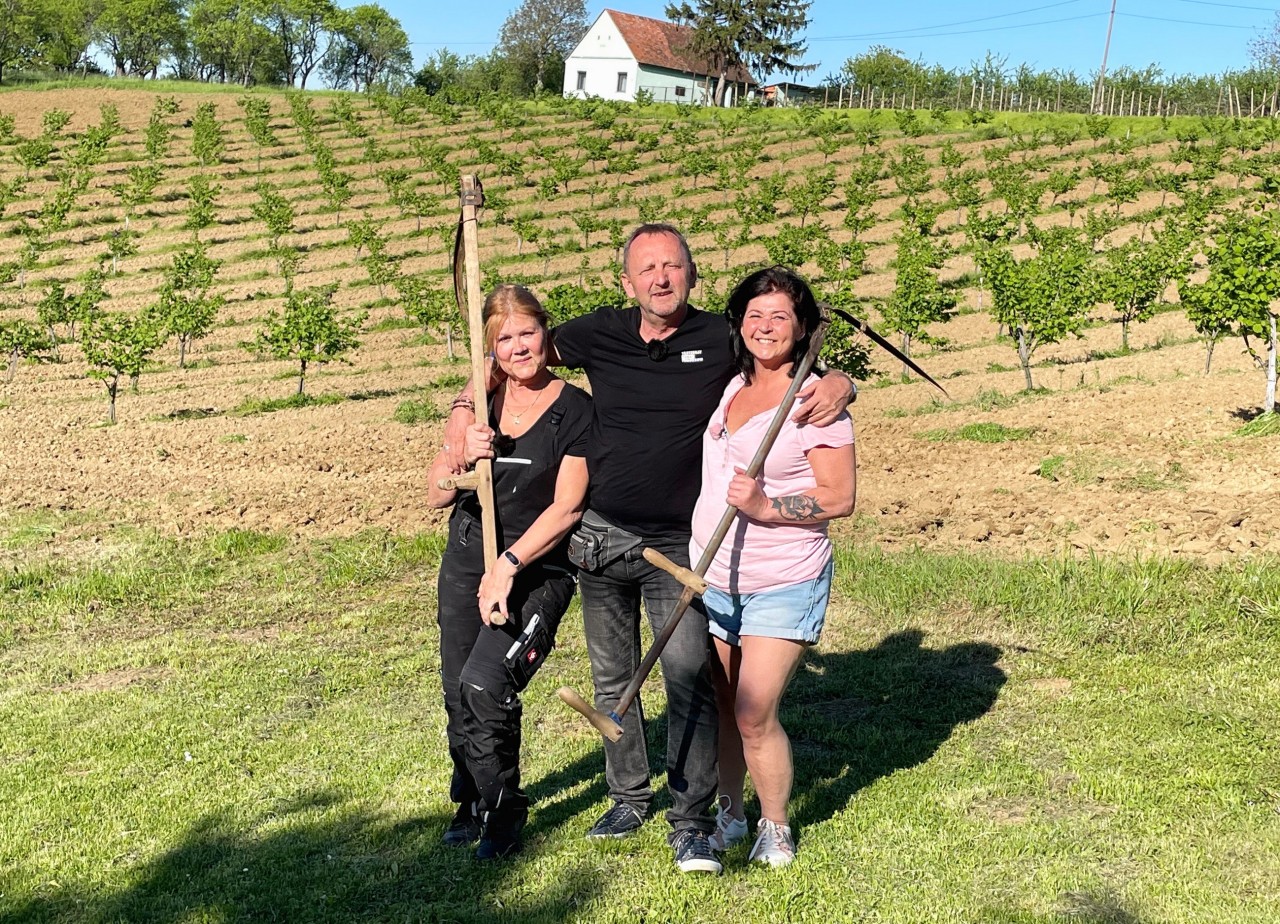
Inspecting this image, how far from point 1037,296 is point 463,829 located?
52.5ft

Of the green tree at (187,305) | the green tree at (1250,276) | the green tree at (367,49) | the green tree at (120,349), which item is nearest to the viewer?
the green tree at (1250,276)

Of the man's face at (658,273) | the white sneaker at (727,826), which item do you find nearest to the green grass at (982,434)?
the white sneaker at (727,826)

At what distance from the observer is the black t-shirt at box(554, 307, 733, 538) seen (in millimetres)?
3979

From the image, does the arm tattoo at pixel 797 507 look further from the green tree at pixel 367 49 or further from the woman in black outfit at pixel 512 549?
the green tree at pixel 367 49

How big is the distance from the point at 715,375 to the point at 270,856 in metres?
2.20

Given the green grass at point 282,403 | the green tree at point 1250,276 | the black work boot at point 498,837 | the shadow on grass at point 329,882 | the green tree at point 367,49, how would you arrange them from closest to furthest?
1. the shadow on grass at point 329,882
2. the black work boot at point 498,837
3. the green tree at point 1250,276
4. the green grass at point 282,403
5. the green tree at point 367,49

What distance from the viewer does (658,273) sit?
3883 millimetres

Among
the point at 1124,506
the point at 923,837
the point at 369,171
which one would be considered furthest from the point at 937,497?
the point at 369,171

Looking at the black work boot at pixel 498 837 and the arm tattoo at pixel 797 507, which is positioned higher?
the arm tattoo at pixel 797 507

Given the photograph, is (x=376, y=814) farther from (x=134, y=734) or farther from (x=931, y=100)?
(x=931, y=100)

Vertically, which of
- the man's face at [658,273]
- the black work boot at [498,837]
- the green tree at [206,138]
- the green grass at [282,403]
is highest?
the green tree at [206,138]

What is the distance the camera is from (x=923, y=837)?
4199 millimetres

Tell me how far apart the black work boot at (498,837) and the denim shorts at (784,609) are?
104 centimetres

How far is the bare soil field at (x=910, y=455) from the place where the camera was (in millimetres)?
8484
